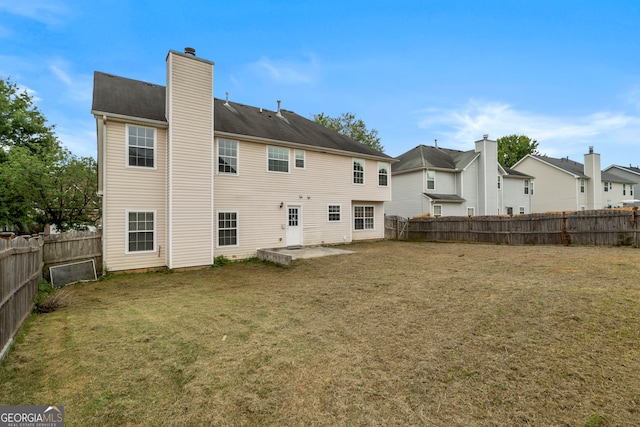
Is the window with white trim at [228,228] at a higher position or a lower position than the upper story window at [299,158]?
lower

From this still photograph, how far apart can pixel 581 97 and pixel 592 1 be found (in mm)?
8971

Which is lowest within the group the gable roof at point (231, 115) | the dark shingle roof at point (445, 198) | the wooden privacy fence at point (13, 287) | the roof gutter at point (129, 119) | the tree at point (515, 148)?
the wooden privacy fence at point (13, 287)

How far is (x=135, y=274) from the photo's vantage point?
32.3 feet

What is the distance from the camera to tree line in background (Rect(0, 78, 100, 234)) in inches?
492

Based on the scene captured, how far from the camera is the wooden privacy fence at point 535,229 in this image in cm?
1195

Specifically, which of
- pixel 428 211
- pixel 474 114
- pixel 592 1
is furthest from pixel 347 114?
pixel 592 1

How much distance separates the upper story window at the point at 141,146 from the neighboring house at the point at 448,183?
18.0m

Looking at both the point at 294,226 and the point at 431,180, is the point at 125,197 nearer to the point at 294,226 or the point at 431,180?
Result: the point at 294,226

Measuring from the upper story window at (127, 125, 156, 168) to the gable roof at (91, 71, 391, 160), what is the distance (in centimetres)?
51

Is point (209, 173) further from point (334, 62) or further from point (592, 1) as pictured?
point (592, 1)

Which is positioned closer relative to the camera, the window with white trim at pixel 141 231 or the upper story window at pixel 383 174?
the window with white trim at pixel 141 231

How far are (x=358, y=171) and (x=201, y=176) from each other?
8948mm
